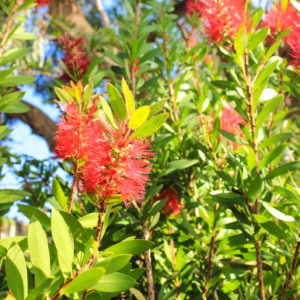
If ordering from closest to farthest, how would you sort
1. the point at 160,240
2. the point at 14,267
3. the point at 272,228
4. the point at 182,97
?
1. the point at 14,267
2. the point at 272,228
3. the point at 160,240
4. the point at 182,97

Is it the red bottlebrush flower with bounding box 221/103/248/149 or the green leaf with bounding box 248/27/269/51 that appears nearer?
the green leaf with bounding box 248/27/269/51

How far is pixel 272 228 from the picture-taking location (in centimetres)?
54

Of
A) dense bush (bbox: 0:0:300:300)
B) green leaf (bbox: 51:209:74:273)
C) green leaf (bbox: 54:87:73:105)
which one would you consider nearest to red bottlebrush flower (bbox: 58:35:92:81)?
dense bush (bbox: 0:0:300:300)

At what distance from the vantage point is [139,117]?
1.20 ft

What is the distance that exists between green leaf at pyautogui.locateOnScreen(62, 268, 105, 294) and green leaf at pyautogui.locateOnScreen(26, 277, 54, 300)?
0.02 m

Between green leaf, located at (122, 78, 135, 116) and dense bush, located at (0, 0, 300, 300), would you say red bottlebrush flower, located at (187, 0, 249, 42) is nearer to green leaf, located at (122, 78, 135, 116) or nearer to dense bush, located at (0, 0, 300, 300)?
dense bush, located at (0, 0, 300, 300)

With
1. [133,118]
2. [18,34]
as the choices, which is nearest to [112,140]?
[133,118]

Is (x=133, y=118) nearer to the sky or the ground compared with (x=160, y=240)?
nearer to the sky

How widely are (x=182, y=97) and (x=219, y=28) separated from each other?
0.37 metres

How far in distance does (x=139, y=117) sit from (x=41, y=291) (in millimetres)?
253

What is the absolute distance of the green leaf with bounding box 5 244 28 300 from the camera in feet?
1.12

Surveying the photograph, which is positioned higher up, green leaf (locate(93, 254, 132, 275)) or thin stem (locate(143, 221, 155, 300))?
green leaf (locate(93, 254, 132, 275))

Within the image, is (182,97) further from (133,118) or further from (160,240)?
(133,118)

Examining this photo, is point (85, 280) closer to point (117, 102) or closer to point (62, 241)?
point (62, 241)
